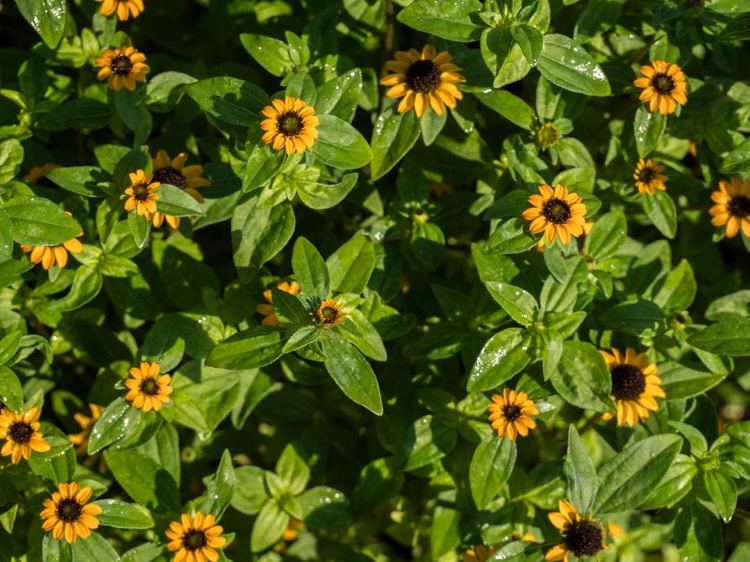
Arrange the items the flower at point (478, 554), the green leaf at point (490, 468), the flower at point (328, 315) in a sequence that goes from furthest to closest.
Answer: the flower at point (478, 554) < the green leaf at point (490, 468) < the flower at point (328, 315)

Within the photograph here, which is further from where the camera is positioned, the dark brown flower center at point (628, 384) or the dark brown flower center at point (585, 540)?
the dark brown flower center at point (628, 384)

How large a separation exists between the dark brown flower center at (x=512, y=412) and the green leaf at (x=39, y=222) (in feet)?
4.54

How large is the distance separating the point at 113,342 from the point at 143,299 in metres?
0.20

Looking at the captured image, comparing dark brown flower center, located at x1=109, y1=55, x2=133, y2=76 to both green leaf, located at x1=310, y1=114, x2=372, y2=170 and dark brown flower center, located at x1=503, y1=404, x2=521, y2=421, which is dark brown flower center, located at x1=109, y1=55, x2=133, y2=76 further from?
dark brown flower center, located at x1=503, y1=404, x2=521, y2=421

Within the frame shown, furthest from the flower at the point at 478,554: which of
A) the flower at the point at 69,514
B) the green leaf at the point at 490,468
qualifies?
the flower at the point at 69,514

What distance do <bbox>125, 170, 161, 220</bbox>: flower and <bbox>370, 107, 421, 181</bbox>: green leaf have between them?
681 millimetres

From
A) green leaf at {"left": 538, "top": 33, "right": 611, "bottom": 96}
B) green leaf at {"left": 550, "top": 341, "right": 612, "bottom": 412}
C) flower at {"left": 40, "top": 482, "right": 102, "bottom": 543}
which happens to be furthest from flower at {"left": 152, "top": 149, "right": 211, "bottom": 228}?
green leaf at {"left": 550, "top": 341, "right": 612, "bottom": 412}

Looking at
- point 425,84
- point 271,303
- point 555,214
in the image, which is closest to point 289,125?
point 425,84

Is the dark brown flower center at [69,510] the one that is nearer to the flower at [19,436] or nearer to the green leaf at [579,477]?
the flower at [19,436]

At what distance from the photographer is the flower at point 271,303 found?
8.30 ft

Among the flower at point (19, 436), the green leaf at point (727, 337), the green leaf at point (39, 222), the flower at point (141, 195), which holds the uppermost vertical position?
the flower at point (141, 195)

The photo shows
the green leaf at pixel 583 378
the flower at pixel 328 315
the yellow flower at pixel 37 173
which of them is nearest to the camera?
the flower at pixel 328 315

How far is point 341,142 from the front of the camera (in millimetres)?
2434

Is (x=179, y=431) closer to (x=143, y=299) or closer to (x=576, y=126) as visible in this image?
(x=143, y=299)
